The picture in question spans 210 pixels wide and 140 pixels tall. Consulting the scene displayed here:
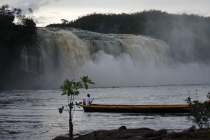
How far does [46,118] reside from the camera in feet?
87.1

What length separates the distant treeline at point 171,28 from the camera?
294ft

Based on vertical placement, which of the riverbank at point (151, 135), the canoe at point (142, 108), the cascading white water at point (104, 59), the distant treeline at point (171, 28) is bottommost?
the riverbank at point (151, 135)

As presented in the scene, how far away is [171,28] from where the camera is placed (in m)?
101

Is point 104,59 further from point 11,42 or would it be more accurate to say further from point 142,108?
point 142,108

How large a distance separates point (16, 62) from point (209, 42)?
47.6 meters

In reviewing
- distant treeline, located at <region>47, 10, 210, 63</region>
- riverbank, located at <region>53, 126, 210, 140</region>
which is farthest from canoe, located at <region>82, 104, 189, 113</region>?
distant treeline, located at <region>47, 10, 210, 63</region>

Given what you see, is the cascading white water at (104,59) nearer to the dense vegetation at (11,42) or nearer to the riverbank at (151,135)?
the dense vegetation at (11,42)

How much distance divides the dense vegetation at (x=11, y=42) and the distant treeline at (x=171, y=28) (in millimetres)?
26496

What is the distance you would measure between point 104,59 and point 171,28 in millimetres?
37717

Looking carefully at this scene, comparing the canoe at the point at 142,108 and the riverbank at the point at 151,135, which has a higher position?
the canoe at the point at 142,108

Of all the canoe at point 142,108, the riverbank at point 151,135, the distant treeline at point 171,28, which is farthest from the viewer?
the distant treeline at point 171,28

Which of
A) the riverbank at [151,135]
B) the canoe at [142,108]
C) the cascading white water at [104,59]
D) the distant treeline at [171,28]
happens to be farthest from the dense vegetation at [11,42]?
the riverbank at [151,135]

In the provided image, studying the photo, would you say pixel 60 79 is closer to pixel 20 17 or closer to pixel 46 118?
pixel 20 17

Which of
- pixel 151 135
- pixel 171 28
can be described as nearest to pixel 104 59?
pixel 171 28
